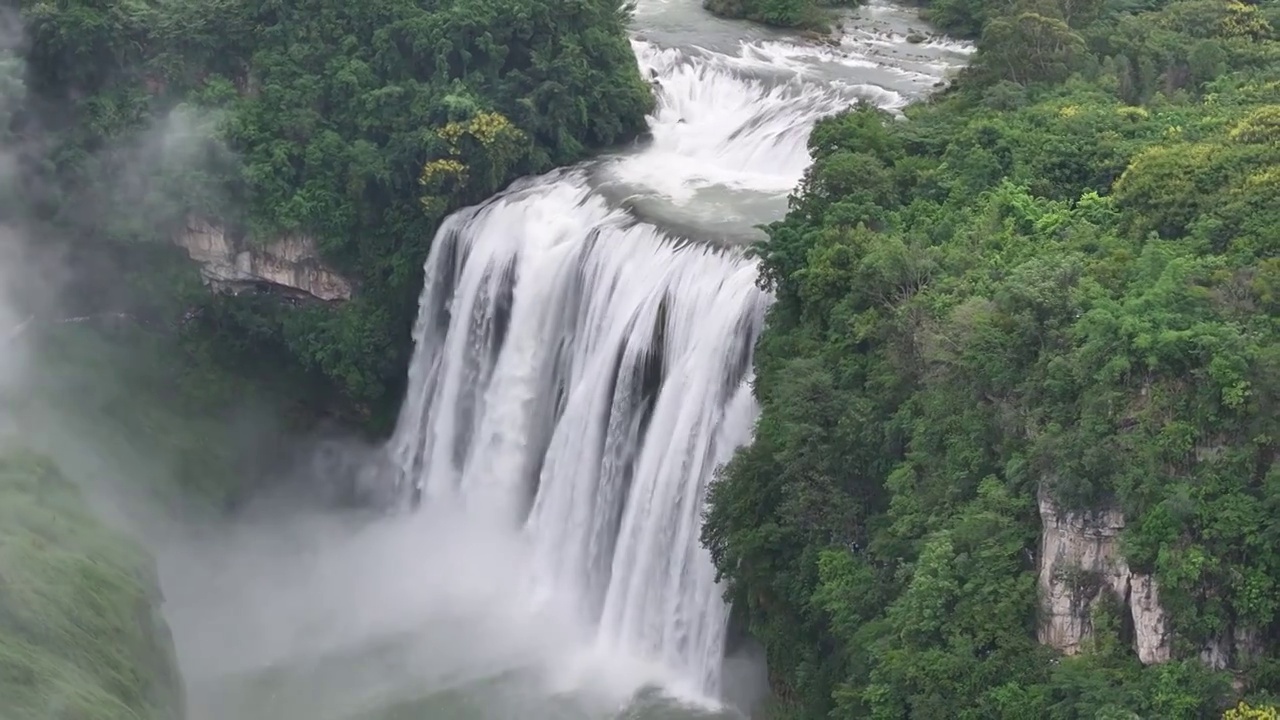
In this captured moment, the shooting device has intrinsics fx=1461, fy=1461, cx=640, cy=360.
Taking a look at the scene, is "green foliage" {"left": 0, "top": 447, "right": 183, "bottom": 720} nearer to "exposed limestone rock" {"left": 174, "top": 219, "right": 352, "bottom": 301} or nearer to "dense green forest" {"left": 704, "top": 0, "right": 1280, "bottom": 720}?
"exposed limestone rock" {"left": 174, "top": 219, "right": 352, "bottom": 301}

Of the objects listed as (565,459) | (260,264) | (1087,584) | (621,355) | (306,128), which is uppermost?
(306,128)

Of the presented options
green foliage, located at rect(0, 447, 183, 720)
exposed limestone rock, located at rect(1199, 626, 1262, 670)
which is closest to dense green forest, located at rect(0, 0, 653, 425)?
green foliage, located at rect(0, 447, 183, 720)

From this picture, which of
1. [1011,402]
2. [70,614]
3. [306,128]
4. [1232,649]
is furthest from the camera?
[306,128]

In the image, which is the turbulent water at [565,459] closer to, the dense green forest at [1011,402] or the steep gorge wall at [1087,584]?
the dense green forest at [1011,402]

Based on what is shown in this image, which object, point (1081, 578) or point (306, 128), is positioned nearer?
point (1081, 578)

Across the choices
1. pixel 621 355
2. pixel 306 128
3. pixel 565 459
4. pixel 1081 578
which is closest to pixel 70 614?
pixel 565 459

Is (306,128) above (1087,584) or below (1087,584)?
above

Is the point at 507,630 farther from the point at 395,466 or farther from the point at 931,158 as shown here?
the point at 931,158

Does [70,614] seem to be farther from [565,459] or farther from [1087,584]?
[1087,584]

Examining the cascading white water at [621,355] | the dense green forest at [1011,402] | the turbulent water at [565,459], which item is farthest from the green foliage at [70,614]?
the dense green forest at [1011,402]

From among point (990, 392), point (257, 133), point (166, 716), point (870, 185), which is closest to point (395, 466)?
point (257, 133)
